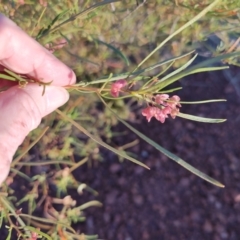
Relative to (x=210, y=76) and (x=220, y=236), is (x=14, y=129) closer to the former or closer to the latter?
(x=220, y=236)

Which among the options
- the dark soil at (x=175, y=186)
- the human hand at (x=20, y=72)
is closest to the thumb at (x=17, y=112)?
the human hand at (x=20, y=72)

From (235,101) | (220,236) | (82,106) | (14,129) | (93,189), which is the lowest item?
(220,236)

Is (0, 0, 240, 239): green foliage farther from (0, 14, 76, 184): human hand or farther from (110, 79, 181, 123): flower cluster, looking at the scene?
(110, 79, 181, 123): flower cluster

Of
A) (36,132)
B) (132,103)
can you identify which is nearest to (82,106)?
(36,132)

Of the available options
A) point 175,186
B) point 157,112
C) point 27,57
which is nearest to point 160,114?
point 157,112

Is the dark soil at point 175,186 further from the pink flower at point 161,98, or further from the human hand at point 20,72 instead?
the pink flower at point 161,98

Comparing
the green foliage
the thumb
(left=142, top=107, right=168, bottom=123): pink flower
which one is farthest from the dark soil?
(left=142, top=107, right=168, bottom=123): pink flower
